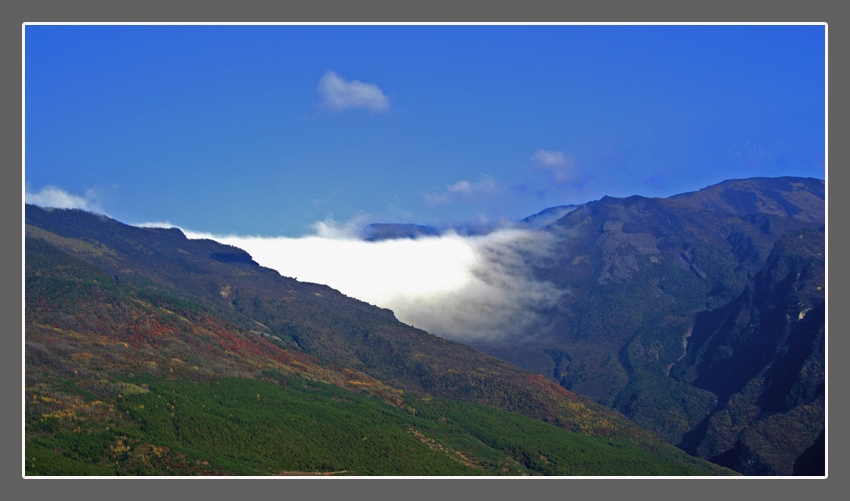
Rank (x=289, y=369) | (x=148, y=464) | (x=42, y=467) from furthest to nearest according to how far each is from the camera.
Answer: (x=289, y=369) < (x=148, y=464) < (x=42, y=467)

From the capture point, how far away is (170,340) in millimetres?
145250

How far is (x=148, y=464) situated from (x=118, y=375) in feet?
83.4

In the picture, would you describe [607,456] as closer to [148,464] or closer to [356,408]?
[356,408]

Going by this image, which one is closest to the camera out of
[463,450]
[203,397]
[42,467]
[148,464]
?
[42,467]

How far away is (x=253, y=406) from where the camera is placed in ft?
401

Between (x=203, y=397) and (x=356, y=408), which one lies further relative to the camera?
(x=356, y=408)

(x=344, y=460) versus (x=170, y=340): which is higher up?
(x=170, y=340)

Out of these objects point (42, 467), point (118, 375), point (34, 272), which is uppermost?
point (34, 272)

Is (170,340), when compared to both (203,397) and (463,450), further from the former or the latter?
(463,450)

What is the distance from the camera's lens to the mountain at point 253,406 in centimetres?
10156

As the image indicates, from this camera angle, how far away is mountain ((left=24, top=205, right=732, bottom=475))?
102 meters

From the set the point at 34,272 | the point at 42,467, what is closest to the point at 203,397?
the point at 42,467

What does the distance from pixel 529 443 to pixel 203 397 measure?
1661 inches

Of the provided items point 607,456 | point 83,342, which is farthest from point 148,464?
point 607,456
